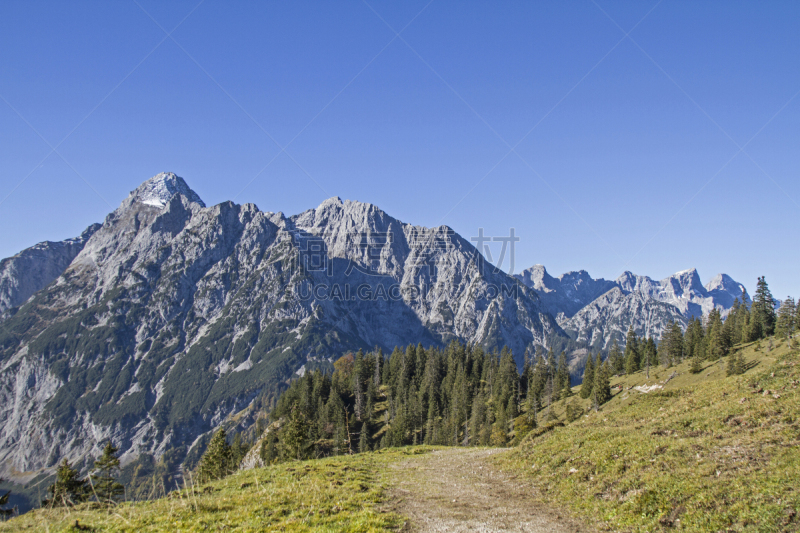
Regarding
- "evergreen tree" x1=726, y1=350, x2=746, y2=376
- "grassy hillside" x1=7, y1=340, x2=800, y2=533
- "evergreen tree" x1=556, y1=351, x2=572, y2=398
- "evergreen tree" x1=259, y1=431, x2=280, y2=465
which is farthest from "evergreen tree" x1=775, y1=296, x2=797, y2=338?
"evergreen tree" x1=259, y1=431, x2=280, y2=465

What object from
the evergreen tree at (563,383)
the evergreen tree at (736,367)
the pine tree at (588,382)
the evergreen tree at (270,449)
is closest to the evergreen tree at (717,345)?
the evergreen tree at (736,367)

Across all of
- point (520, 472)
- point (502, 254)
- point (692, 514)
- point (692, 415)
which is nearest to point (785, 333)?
point (502, 254)

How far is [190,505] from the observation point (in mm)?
19688

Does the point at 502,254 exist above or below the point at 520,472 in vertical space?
above

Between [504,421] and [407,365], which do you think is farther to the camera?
[407,365]

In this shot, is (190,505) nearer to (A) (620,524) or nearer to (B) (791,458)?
(A) (620,524)

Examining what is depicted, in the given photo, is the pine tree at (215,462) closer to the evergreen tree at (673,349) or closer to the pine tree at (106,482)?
the pine tree at (106,482)

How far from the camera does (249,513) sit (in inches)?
738

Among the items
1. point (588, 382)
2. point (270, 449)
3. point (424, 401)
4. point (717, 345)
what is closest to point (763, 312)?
point (717, 345)

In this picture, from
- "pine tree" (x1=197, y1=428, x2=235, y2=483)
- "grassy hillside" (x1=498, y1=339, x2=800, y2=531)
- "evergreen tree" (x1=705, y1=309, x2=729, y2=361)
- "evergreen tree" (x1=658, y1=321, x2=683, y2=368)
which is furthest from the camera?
"evergreen tree" (x1=658, y1=321, x2=683, y2=368)

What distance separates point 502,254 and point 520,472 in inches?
4786

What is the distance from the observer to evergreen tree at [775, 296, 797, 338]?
90688 millimetres

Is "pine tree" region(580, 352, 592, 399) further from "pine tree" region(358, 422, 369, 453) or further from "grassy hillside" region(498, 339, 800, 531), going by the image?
"grassy hillside" region(498, 339, 800, 531)

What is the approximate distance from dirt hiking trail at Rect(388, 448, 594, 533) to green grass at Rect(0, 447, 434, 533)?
5.10ft
